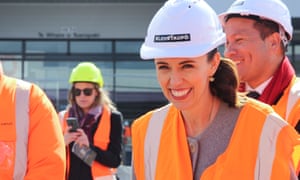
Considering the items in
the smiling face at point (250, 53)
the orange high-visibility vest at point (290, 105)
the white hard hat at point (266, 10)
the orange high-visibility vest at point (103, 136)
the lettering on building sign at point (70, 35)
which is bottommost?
the orange high-visibility vest at point (103, 136)

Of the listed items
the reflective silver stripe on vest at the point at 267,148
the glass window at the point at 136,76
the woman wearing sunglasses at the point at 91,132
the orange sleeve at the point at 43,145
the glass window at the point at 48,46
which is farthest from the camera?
the glass window at the point at 48,46

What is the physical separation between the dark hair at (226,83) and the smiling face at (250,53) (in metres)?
0.38

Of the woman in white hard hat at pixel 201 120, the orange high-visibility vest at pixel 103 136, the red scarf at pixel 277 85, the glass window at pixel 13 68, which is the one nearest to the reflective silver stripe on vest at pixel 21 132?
the woman in white hard hat at pixel 201 120

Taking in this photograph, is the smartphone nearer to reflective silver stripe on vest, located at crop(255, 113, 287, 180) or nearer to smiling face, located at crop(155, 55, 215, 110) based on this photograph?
smiling face, located at crop(155, 55, 215, 110)

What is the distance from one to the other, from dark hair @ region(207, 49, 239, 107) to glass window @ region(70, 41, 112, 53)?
11.2 meters

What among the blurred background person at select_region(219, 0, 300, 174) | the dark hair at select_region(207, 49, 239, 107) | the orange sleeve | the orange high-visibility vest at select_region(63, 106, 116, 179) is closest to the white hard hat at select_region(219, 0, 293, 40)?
the blurred background person at select_region(219, 0, 300, 174)

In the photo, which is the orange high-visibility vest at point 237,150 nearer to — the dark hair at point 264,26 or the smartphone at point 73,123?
the dark hair at point 264,26

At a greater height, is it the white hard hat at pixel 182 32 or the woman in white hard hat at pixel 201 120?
the white hard hat at pixel 182 32

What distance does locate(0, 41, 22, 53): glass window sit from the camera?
13648 mm

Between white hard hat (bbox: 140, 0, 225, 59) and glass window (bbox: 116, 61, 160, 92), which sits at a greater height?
white hard hat (bbox: 140, 0, 225, 59)

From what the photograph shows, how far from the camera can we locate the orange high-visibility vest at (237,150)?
2189mm

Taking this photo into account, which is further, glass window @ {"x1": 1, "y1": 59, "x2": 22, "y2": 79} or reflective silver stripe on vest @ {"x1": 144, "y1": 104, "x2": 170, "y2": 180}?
glass window @ {"x1": 1, "y1": 59, "x2": 22, "y2": 79}

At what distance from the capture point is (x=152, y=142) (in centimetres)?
240

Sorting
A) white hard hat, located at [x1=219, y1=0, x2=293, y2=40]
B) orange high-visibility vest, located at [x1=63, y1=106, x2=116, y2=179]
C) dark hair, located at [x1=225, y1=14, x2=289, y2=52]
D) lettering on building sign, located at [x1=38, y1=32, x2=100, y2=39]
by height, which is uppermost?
lettering on building sign, located at [x1=38, y1=32, x2=100, y2=39]
